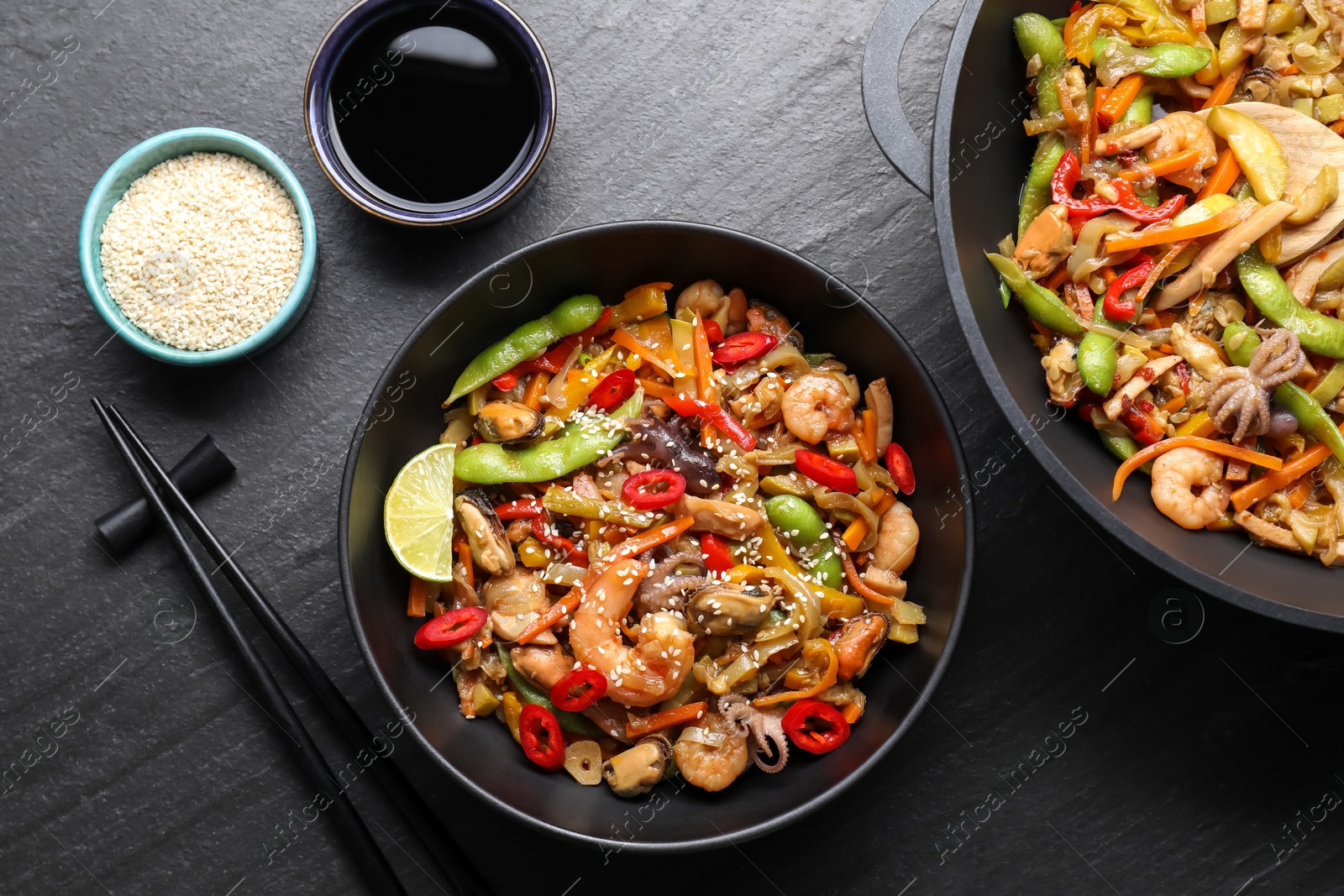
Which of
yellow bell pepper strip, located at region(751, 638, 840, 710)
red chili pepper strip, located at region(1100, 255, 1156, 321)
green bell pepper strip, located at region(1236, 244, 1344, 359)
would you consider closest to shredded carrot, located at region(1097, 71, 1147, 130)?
red chili pepper strip, located at region(1100, 255, 1156, 321)

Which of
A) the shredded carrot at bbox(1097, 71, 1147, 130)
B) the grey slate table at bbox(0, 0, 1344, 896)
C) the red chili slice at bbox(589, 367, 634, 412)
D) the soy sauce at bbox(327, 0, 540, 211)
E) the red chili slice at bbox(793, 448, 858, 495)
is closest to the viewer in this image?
the shredded carrot at bbox(1097, 71, 1147, 130)

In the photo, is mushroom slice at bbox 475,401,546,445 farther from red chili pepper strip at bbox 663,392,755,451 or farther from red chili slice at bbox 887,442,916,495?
red chili slice at bbox 887,442,916,495

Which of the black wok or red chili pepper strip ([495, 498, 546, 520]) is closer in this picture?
the black wok

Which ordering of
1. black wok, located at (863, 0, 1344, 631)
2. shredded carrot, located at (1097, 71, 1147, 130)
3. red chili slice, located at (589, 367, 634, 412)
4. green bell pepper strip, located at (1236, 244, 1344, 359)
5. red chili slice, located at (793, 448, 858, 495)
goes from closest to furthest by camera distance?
black wok, located at (863, 0, 1344, 631), green bell pepper strip, located at (1236, 244, 1344, 359), shredded carrot, located at (1097, 71, 1147, 130), red chili slice, located at (793, 448, 858, 495), red chili slice, located at (589, 367, 634, 412)

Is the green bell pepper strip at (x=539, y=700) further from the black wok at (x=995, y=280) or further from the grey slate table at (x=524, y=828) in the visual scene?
the black wok at (x=995, y=280)

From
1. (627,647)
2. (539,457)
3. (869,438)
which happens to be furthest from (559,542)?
(869,438)

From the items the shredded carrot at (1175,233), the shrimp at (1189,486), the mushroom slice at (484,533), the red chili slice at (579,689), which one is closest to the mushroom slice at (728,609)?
the red chili slice at (579,689)

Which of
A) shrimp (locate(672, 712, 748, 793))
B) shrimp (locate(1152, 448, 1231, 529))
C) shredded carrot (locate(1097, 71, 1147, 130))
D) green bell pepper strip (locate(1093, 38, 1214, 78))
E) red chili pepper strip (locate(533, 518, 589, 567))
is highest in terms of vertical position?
green bell pepper strip (locate(1093, 38, 1214, 78))

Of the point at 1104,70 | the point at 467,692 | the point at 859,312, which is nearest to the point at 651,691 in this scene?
the point at 467,692
